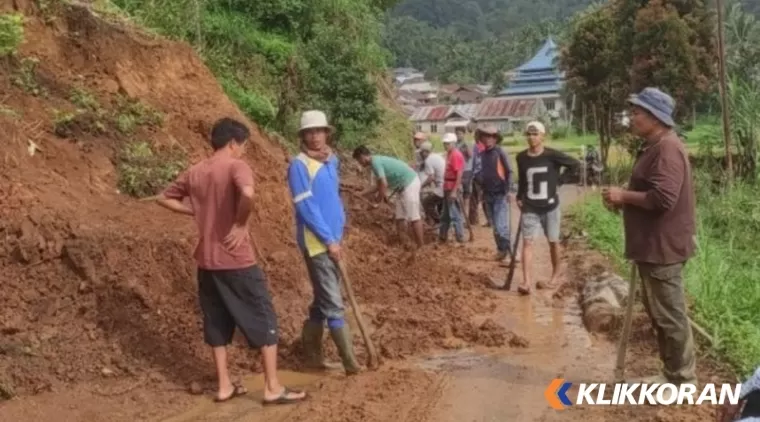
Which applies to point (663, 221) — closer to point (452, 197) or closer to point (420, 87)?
point (452, 197)

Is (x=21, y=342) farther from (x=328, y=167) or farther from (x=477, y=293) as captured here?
(x=477, y=293)

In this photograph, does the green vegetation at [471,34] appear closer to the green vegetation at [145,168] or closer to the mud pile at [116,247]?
the mud pile at [116,247]

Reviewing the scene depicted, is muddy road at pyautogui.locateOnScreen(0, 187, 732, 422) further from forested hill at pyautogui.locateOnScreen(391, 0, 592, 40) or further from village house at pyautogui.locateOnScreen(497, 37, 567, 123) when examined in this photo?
forested hill at pyautogui.locateOnScreen(391, 0, 592, 40)

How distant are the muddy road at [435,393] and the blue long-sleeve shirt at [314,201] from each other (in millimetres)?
974

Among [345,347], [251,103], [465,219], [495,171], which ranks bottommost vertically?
[465,219]

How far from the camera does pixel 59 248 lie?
23.7 feet

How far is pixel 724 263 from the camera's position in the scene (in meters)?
9.27

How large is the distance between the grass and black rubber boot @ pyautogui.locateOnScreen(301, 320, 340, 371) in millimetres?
2766

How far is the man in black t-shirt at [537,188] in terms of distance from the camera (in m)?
9.52

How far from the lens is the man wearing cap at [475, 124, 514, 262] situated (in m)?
11.7

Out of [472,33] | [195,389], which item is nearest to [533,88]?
[195,389]

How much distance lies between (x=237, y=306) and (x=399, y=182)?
5870 millimetres

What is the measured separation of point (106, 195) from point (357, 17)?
14.5m

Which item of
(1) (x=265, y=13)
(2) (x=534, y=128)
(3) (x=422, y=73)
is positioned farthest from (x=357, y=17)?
(3) (x=422, y=73)
